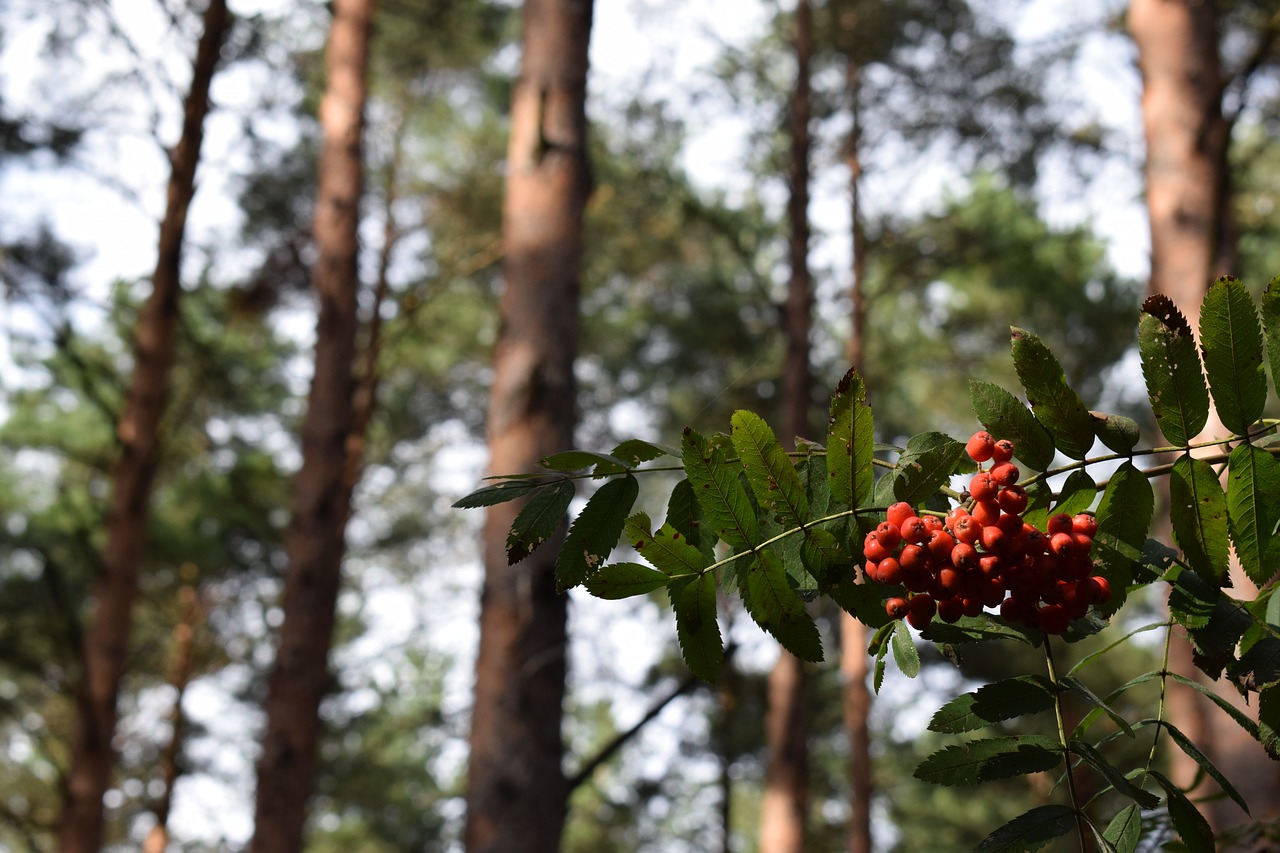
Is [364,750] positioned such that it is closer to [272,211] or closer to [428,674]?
[428,674]

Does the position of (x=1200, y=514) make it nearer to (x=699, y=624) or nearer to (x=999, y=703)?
(x=999, y=703)

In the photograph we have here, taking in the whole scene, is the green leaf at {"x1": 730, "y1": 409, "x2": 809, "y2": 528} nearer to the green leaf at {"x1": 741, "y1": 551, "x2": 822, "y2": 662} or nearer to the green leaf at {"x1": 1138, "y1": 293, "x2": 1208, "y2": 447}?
the green leaf at {"x1": 741, "y1": 551, "x2": 822, "y2": 662}

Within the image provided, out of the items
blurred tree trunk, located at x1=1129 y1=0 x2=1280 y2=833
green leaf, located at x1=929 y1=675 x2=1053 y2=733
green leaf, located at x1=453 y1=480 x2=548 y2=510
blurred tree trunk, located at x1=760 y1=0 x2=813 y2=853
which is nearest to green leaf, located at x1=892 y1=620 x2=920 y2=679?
green leaf, located at x1=929 y1=675 x2=1053 y2=733

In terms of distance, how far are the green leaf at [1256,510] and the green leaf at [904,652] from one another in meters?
0.30

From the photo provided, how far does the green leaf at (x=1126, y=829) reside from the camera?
3.12 ft

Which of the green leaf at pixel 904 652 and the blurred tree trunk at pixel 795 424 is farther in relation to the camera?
the blurred tree trunk at pixel 795 424

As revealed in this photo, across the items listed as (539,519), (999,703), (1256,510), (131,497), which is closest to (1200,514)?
(1256,510)

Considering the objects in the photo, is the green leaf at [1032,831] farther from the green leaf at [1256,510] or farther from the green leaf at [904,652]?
the green leaf at [1256,510]

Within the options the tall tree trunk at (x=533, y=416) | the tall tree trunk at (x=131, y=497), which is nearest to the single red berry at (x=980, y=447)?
the tall tree trunk at (x=533, y=416)

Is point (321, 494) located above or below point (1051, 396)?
above

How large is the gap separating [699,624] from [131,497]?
9.32 m

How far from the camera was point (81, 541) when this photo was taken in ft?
27.2

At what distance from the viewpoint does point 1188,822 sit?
3.16ft

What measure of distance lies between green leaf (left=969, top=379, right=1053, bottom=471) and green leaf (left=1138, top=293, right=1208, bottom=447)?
102 millimetres
